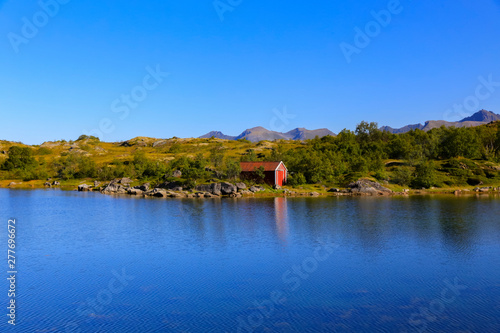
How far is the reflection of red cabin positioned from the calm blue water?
159 ft

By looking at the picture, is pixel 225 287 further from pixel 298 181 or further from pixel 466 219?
pixel 298 181

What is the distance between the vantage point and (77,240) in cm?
4075

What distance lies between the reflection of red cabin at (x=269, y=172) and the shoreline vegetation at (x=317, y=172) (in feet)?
6.32

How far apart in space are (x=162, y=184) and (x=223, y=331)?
292 ft

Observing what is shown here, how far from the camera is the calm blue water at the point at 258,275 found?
20469 millimetres

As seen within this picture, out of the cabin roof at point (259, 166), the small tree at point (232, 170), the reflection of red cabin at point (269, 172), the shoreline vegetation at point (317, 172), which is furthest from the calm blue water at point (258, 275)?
the small tree at point (232, 170)

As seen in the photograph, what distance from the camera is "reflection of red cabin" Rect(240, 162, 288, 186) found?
10175cm

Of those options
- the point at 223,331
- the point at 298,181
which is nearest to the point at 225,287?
the point at 223,331

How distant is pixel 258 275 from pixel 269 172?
74067mm

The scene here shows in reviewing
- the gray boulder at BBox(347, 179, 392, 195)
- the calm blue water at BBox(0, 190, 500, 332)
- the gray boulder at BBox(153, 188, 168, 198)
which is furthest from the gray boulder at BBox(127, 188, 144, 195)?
the gray boulder at BBox(347, 179, 392, 195)

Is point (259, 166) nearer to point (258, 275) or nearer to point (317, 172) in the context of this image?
point (317, 172)

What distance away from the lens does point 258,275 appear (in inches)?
1119

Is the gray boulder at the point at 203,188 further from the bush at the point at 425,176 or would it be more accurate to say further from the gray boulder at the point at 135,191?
the bush at the point at 425,176

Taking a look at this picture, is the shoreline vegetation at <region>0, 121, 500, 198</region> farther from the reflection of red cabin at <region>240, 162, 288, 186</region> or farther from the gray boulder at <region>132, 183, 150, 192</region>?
the reflection of red cabin at <region>240, 162, 288, 186</region>
